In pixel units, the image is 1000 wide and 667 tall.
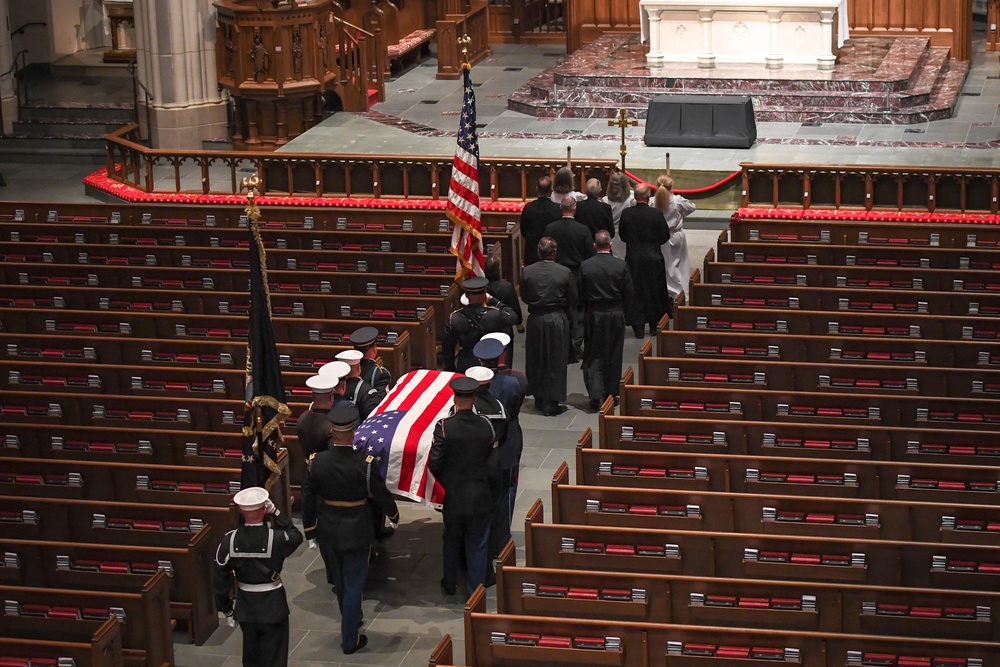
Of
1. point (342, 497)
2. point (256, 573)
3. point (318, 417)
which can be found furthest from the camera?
point (318, 417)

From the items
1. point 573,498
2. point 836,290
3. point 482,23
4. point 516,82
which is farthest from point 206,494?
point 482,23

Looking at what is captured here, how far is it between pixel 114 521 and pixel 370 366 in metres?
1.89

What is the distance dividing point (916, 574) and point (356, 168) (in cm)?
1107

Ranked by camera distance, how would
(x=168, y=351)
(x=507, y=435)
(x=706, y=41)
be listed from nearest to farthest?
(x=507, y=435) < (x=168, y=351) < (x=706, y=41)

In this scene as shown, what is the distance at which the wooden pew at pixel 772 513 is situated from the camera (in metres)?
8.88

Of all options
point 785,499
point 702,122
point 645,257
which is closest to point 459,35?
point 702,122

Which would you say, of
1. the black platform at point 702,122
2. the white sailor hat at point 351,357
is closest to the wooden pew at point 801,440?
the white sailor hat at point 351,357

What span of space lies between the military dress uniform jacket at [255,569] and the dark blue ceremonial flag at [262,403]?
708mm

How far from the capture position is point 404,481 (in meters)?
9.49

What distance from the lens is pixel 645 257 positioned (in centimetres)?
1381

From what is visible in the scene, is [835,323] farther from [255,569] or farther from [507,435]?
[255,569]

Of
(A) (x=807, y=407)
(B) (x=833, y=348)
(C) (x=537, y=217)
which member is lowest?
(A) (x=807, y=407)

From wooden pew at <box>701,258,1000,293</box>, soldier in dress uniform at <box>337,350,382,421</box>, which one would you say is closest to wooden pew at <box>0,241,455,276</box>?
wooden pew at <box>701,258,1000,293</box>

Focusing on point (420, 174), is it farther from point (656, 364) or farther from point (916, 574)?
point (916, 574)
